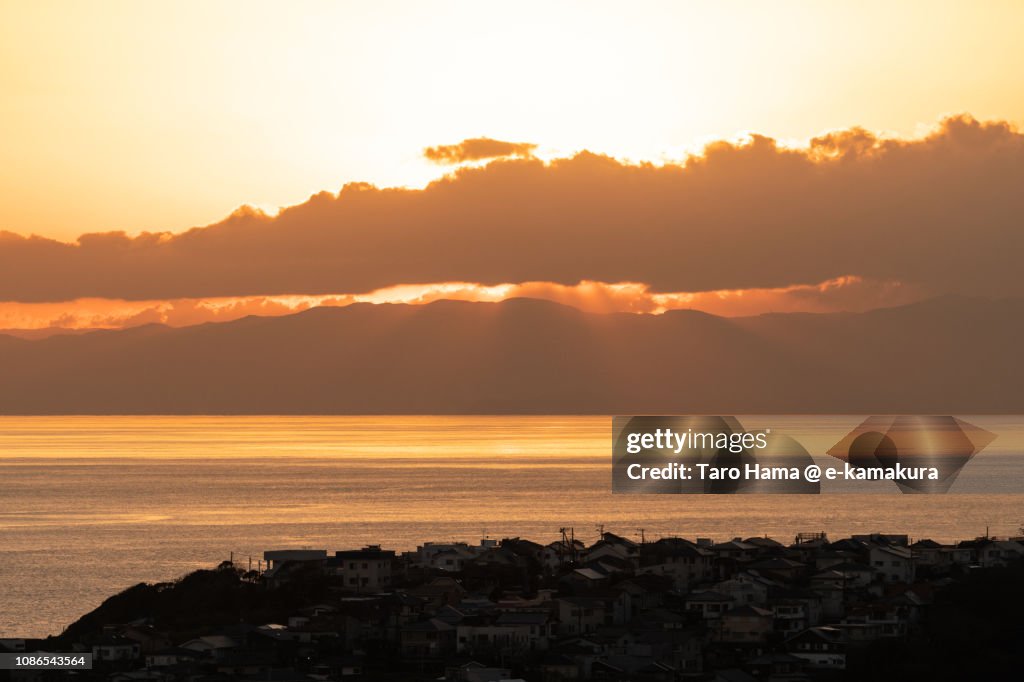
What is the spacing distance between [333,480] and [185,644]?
116 meters

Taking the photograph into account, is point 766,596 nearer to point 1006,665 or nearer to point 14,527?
point 1006,665

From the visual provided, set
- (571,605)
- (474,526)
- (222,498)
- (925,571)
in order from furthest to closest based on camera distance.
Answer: (222,498)
(474,526)
(925,571)
(571,605)

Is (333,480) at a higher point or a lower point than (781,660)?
higher

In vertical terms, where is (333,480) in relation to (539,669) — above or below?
above

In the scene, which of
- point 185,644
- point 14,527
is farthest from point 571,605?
point 14,527

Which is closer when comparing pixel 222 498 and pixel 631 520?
pixel 631 520

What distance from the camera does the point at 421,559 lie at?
64.0 metres

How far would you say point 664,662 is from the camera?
43.1m

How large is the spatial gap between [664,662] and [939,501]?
10416cm

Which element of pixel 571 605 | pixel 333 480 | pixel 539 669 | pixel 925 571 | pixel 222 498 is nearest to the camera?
pixel 539 669

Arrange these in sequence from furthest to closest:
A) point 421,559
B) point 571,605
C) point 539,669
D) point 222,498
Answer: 1. point 222,498
2. point 421,559
3. point 571,605
4. point 539,669

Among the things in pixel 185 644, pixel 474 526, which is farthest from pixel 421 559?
pixel 474 526

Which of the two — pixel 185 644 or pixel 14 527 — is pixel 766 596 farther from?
pixel 14 527

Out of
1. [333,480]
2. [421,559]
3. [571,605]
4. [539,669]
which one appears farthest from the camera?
[333,480]
